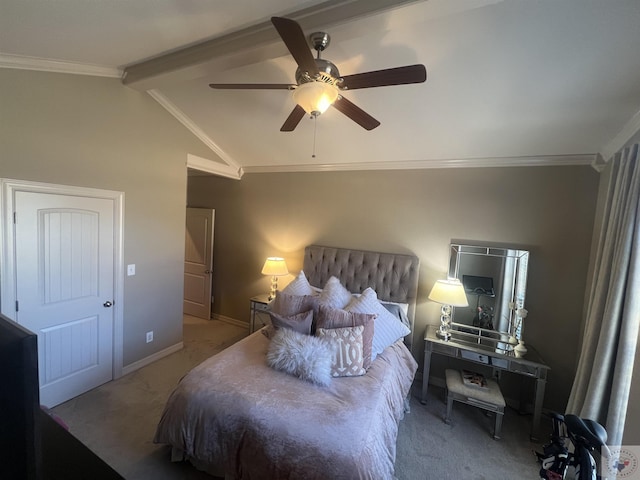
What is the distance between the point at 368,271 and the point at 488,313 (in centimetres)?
134

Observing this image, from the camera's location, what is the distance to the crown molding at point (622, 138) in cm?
201

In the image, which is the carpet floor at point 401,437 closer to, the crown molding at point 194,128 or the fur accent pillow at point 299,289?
the fur accent pillow at point 299,289

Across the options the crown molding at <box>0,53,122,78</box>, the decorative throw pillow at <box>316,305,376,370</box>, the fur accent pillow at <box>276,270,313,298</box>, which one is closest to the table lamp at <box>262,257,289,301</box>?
the fur accent pillow at <box>276,270,313,298</box>

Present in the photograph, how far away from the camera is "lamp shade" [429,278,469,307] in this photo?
8.76ft

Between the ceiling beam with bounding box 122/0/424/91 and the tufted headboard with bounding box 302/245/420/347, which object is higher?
the ceiling beam with bounding box 122/0/424/91

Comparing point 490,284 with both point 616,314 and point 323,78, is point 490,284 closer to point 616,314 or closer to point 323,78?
point 616,314

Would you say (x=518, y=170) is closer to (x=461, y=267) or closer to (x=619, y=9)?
(x=461, y=267)

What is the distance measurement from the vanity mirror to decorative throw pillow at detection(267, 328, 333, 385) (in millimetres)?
1784

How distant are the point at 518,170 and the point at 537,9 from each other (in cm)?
161

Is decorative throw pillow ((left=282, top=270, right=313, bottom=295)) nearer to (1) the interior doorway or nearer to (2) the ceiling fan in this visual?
(1) the interior doorway

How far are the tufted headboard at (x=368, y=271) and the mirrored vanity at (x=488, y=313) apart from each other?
16.3 inches

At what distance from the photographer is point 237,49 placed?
191 cm

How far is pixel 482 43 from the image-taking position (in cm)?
178

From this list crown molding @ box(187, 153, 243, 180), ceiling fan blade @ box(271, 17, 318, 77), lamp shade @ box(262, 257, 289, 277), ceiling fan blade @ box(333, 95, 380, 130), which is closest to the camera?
ceiling fan blade @ box(271, 17, 318, 77)
